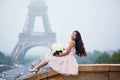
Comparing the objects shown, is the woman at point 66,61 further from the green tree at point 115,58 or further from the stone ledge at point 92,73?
the green tree at point 115,58

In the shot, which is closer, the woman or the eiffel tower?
the woman

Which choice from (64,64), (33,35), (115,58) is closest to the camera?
(64,64)

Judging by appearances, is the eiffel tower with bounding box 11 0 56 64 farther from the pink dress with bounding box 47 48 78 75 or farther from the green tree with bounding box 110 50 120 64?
the pink dress with bounding box 47 48 78 75

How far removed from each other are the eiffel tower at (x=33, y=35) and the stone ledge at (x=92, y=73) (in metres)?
3.19

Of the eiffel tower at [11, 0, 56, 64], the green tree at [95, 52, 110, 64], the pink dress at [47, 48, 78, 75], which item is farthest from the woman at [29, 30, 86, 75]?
the green tree at [95, 52, 110, 64]

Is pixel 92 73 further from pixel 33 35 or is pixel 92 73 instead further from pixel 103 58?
pixel 33 35

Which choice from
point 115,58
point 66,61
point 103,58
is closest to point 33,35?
point 103,58

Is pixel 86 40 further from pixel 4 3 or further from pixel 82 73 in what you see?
pixel 82 73

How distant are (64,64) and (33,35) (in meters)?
3.53

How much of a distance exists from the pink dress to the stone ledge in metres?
0.07

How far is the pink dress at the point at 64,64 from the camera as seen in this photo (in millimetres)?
3549

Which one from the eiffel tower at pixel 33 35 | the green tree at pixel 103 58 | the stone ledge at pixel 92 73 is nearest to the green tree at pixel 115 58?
the green tree at pixel 103 58

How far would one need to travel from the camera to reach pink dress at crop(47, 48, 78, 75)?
355 cm

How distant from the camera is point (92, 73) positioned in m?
3.62
